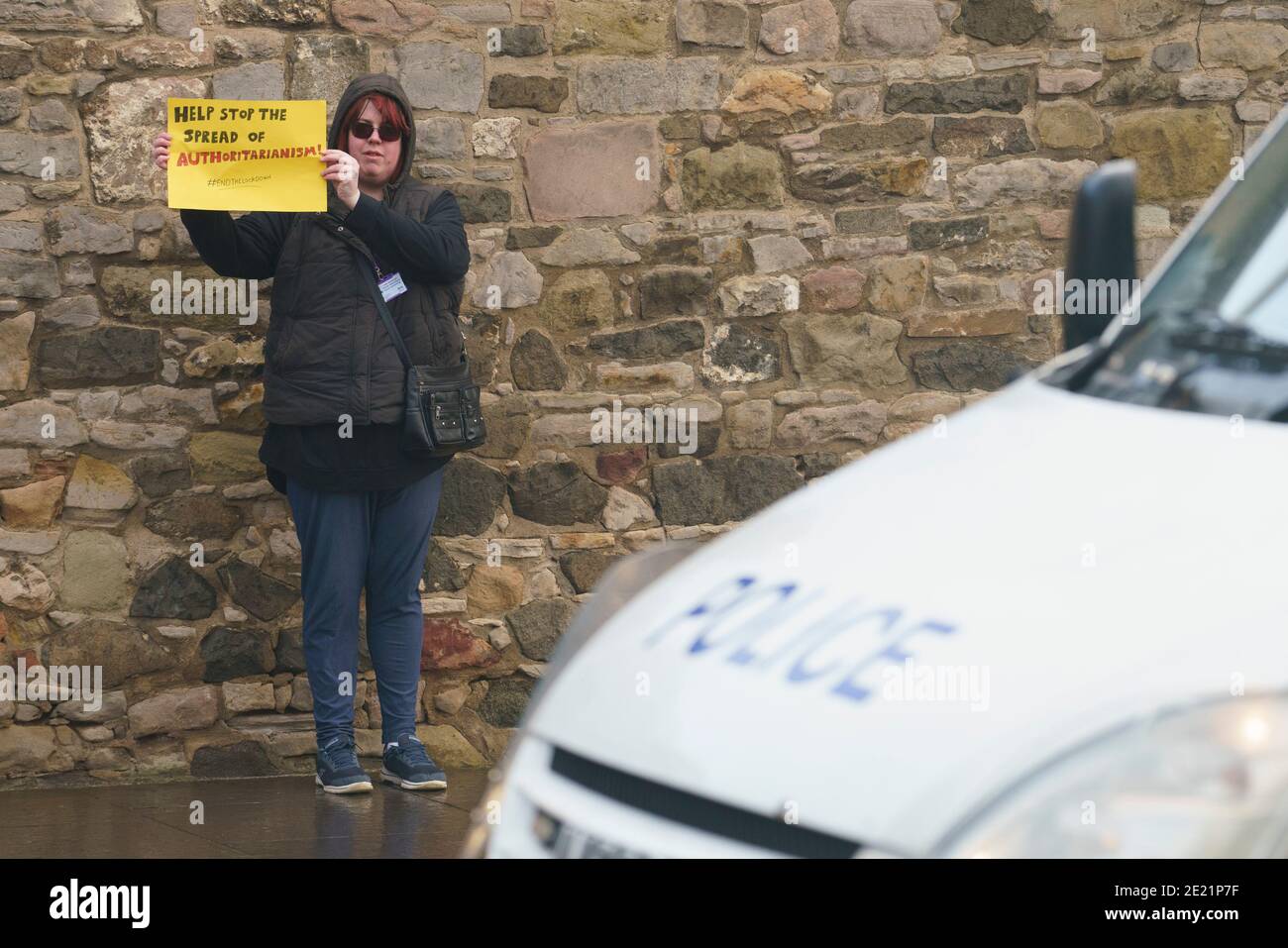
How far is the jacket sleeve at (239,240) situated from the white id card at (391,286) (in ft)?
1.19

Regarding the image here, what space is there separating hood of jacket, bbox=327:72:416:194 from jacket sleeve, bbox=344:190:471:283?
155mm

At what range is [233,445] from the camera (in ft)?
18.8

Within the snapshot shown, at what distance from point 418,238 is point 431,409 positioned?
525 millimetres

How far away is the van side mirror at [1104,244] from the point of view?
118 inches

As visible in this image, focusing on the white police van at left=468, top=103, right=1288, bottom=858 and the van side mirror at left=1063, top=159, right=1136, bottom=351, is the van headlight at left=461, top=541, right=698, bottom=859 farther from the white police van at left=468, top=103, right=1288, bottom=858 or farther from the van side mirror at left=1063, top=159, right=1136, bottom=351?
the van side mirror at left=1063, top=159, right=1136, bottom=351

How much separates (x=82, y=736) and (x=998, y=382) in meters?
3.48

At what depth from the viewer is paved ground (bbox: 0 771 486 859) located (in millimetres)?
4789

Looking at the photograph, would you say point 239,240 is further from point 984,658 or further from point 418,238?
point 984,658

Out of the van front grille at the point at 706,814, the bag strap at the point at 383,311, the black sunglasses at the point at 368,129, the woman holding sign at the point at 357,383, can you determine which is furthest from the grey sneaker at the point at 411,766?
the van front grille at the point at 706,814
